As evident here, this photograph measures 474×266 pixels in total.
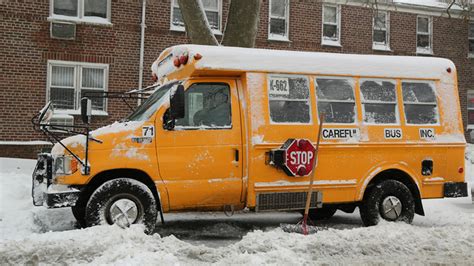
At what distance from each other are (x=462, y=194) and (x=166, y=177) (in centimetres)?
460

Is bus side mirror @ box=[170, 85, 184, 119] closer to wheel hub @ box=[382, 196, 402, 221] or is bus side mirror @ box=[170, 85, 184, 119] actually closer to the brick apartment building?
wheel hub @ box=[382, 196, 402, 221]

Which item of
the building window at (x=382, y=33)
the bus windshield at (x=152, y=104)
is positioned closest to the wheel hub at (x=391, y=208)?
the bus windshield at (x=152, y=104)

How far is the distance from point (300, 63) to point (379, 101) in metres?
1.38

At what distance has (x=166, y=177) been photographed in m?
6.53

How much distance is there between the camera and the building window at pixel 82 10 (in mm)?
15461

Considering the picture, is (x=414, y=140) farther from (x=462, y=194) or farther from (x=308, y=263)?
(x=308, y=263)

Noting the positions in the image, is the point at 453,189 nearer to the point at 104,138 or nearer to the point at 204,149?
the point at 204,149

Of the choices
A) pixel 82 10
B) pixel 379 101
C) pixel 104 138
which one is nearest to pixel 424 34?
pixel 82 10

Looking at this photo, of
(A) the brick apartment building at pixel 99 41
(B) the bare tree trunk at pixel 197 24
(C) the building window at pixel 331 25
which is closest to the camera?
(B) the bare tree trunk at pixel 197 24

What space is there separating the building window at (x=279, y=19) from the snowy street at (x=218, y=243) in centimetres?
1074

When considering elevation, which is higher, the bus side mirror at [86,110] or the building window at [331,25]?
the building window at [331,25]

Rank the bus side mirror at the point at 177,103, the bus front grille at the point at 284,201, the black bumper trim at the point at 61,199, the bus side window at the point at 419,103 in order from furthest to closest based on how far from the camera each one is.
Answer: the bus side window at the point at 419,103
the bus front grille at the point at 284,201
the bus side mirror at the point at 177,103
the black bumper trim at the point at 61,199

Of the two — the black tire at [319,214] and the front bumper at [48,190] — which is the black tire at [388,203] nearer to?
the black tire at [319,214]

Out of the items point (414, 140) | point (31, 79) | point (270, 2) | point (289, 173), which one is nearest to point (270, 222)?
A: point (289, 173)
